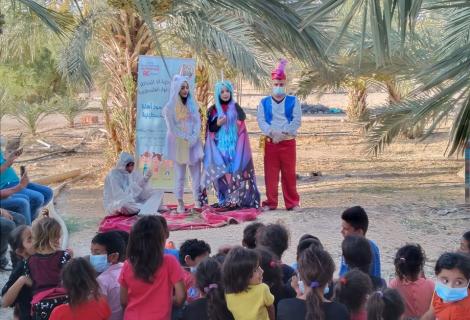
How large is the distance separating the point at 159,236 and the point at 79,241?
4481 millimetres

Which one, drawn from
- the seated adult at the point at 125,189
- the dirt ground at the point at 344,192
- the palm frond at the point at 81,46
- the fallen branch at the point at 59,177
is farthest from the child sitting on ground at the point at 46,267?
the fallen branch at the point at 59,177

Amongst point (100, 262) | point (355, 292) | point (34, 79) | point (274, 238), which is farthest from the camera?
point (34, 79)

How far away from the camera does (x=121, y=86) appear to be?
38.2ft

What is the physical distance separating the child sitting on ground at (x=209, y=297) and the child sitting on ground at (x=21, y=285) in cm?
101

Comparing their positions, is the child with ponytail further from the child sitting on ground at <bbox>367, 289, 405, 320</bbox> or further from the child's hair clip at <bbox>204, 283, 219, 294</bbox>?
the child's hair clip at <bbox>204, 283, 219, 294</bbox>

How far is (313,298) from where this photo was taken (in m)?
3.68

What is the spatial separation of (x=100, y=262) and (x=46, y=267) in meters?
0.33

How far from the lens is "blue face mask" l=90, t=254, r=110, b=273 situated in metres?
4.48

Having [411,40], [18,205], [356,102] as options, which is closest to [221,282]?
[411,40]

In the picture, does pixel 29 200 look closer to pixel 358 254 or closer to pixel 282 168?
pixel 282 168

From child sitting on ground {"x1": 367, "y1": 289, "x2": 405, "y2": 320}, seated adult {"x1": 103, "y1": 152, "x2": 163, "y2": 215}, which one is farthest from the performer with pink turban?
child sitting on ground {"x1": 367, "y1": 289, "x2": 405, "y2": 320}

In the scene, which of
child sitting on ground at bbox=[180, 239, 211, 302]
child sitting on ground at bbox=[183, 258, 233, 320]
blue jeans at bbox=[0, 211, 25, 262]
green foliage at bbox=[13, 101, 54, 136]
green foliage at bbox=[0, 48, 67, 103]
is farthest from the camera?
green foliage at bbox=[0, 48, 67, 103]

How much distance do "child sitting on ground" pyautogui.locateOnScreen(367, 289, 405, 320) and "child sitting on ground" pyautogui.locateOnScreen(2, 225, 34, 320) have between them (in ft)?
6.38

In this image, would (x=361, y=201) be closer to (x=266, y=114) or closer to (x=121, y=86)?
(x=266, y=114)
